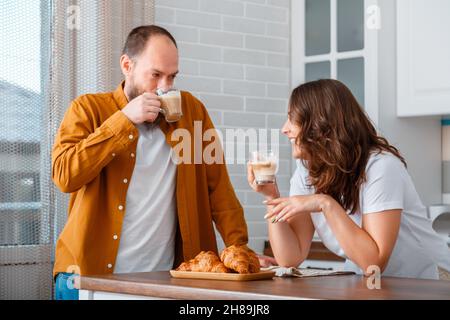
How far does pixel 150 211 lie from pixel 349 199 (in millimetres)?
716

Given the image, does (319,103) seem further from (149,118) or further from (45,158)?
(45,158)

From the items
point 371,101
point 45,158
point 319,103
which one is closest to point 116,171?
point 319,103

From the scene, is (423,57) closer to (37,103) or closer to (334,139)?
(334,139)

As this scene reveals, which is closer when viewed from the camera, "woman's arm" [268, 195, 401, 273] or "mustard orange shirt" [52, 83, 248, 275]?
"woman's arm" [268, 195, 401, 273]

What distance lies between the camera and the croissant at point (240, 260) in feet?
7.30

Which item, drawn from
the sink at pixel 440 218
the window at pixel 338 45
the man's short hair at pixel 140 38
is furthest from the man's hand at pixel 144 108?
the sink at pixel 440 218

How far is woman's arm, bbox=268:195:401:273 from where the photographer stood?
2.37m

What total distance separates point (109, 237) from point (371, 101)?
2123 mm

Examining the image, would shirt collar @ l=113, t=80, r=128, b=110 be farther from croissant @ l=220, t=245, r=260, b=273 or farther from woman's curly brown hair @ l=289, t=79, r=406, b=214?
croissant @ l=220, t=245, r=260, b=273

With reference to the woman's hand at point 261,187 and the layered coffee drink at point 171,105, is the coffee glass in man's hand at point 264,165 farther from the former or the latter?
the layered coffee drink at point 171,105

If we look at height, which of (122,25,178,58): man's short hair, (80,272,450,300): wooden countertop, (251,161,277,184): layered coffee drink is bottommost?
(80,272,450,300): wooden countertop

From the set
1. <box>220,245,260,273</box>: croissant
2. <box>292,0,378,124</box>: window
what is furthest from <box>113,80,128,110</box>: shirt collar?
<box>292,0,378,124</box>: window
